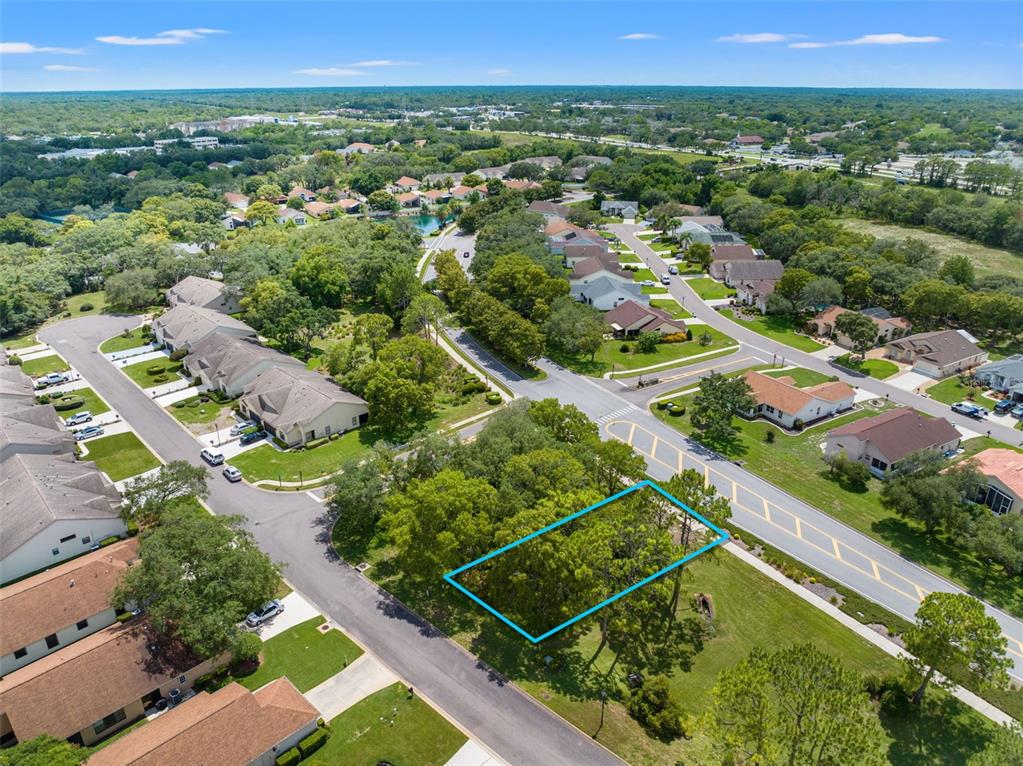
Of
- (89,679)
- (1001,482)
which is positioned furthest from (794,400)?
(89,679)

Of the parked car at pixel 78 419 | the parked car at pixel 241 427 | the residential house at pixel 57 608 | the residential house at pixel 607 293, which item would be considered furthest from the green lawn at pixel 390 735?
the residential house at pixel 607 293

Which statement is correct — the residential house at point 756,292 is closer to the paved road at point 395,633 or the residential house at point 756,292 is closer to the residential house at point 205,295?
the paved road at point 395,633

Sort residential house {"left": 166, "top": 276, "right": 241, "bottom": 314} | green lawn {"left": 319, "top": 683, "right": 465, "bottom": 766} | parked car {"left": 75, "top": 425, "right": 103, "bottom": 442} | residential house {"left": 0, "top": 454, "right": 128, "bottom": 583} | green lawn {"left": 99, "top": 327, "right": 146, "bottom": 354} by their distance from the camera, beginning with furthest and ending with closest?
residential house {"left": 166, "top": 276, "right": 241, "bottom": 314}
green lawn {"left": 99, "top": 327, "right": 146, "bottom": 354}
parked car {"left": 75, "top": 425, "right": 103, "bottom": 442}
residential house {"left": 0, "top": 454, "right": 128, "bottom": 583}
green lawn {"left": 319, "top": 683, "right": 465, "bottom": 766}

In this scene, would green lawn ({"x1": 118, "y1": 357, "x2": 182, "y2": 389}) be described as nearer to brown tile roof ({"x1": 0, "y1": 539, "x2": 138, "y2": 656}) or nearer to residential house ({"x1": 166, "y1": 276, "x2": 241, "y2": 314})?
residential house ({"x1": 166, "y1": 276, "x2": 241, "y2": 314})

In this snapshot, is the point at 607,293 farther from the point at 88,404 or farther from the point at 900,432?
the point at 88,404

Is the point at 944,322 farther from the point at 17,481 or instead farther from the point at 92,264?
the point at 92,264

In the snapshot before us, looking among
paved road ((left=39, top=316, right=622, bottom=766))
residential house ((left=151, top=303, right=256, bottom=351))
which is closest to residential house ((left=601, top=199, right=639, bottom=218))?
residential house ((left=151, top=303, right=256, bottom=351))

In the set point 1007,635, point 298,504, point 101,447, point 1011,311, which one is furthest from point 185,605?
point 1011,311
